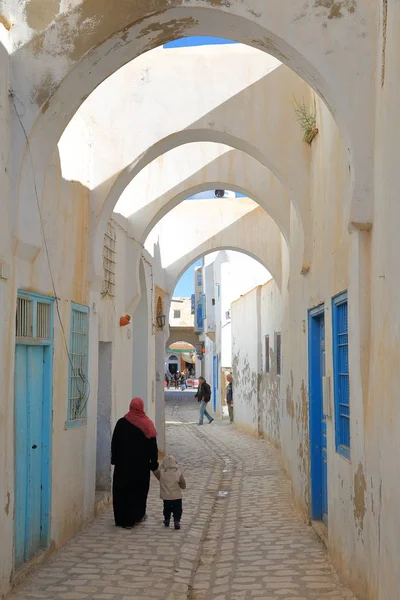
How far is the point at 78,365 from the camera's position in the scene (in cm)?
705

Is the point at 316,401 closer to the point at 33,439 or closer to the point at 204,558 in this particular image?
the point at 204,558

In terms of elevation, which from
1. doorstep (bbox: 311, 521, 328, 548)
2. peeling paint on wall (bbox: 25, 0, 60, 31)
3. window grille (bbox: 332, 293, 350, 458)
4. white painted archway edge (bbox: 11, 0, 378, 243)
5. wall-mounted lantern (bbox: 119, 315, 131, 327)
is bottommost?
doorstep (bbox: 311, 521, 328, 548)

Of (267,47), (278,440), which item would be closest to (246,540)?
(267,47)

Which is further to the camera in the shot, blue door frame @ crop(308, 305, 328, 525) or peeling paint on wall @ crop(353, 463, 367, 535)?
blue door frame @ crop(308, 305, 328, 525)

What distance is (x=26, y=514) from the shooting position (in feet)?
17.6

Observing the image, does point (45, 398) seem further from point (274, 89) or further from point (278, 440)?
point (278, 440)

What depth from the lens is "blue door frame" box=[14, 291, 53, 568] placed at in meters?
5.21

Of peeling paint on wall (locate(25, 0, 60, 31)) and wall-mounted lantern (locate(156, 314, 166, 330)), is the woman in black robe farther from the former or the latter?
wall-mounted lantern (locate(156, 314, 166, 330))

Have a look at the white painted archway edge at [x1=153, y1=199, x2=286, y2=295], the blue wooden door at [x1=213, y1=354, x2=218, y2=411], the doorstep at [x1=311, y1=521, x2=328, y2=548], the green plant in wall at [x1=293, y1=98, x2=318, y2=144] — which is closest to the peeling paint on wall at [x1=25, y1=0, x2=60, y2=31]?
the green plant in wall at [x1=293, y1=98, x2=318, y2=144]

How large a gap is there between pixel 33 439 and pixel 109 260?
364 cm

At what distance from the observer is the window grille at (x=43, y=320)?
18.9 feet

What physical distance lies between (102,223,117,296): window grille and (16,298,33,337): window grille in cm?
288

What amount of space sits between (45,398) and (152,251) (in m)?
8.06

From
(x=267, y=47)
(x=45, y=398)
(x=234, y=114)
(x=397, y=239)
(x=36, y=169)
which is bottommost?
(x=45, y=398)
